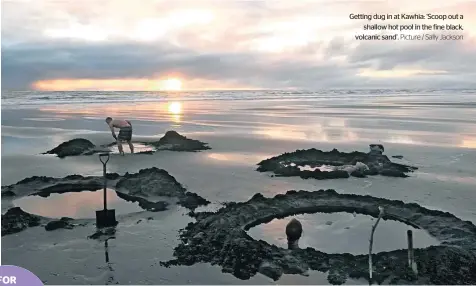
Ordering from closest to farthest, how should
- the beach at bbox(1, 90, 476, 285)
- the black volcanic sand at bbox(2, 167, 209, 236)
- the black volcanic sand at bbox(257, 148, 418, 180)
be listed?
1. the beach at bbox(1, 90, 476, 285)
2. the black volcanic sand at bbox(2, 167, 209, 236)
3. the black volcanic sand at bbox(257, 148, 418, 180)

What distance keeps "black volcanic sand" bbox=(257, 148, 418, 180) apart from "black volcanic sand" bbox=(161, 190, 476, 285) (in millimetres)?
3631

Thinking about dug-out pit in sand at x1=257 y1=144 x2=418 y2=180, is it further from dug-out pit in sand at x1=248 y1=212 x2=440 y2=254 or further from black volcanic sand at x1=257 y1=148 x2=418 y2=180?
dug-out pit in sand at x1=248 y1=212 x2=440 y2=254

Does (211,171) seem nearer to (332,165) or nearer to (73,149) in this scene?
(332,165)

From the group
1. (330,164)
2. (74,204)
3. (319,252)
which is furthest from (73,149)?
(319,252)

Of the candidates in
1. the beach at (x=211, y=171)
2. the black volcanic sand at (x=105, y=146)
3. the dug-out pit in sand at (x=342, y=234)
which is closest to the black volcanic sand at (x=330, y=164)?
the beach at (x=211, y=171)

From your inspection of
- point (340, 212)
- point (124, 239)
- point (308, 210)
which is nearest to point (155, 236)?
point (124, 239)

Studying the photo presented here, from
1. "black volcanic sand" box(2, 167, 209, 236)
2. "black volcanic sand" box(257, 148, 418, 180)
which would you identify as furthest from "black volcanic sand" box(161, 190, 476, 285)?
"black volcanic sand" box(257, 148, 418, 180)

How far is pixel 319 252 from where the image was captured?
858 cm

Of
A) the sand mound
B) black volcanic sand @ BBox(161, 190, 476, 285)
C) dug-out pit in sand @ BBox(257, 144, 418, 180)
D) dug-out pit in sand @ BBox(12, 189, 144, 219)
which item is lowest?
black volcanic sand @ BBox(161, 190, 476, 285)

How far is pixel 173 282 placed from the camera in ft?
25.4

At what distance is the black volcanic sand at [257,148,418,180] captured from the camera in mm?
14970

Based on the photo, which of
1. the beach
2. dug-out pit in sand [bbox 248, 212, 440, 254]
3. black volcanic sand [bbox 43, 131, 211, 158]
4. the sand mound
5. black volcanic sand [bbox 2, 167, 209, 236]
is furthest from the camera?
black volcanic sand [bbox 43, 131, 211, 158]

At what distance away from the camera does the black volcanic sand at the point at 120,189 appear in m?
10.6

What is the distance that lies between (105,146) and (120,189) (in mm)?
8215
